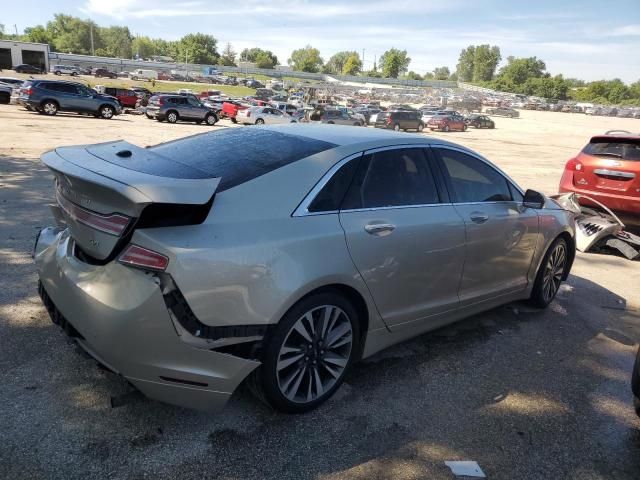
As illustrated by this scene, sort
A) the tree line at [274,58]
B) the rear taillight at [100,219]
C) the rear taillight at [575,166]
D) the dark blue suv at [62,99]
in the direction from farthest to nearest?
the tree line at [274,58] → the dark blue suv at [62,99] → the rear taillight at [575,166] → the rear taillight at [100,219]

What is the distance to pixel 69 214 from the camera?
2.73 m

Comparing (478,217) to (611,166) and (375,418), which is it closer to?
(375,418)

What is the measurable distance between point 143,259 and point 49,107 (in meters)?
25.5

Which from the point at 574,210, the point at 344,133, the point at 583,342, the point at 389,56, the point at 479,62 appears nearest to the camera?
the point at 344,133

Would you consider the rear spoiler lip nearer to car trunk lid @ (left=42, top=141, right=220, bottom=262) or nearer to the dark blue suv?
car trunk lid @ (left=42, top=141, right=220, bottom=262)

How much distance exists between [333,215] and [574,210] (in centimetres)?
591

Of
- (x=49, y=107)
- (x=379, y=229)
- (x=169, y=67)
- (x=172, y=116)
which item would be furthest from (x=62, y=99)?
(x=169, y=67)

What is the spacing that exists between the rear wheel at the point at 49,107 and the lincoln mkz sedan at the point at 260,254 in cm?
2399

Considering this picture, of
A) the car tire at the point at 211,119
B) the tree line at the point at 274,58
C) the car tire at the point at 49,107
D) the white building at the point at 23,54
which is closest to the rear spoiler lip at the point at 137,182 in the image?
the car tire at the point at 49,107

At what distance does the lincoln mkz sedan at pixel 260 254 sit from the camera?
7.70 feet

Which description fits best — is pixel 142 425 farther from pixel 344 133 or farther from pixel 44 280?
pixel 344 133

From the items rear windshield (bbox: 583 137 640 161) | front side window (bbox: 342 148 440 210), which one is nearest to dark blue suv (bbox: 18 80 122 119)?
rear windshield (bbox: 583 137 640 161)

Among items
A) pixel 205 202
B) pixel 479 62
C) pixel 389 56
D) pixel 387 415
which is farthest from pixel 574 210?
pixel 479 62

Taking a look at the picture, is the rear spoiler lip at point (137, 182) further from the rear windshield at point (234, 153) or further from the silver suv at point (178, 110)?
the silver suv at point (178, 110)
